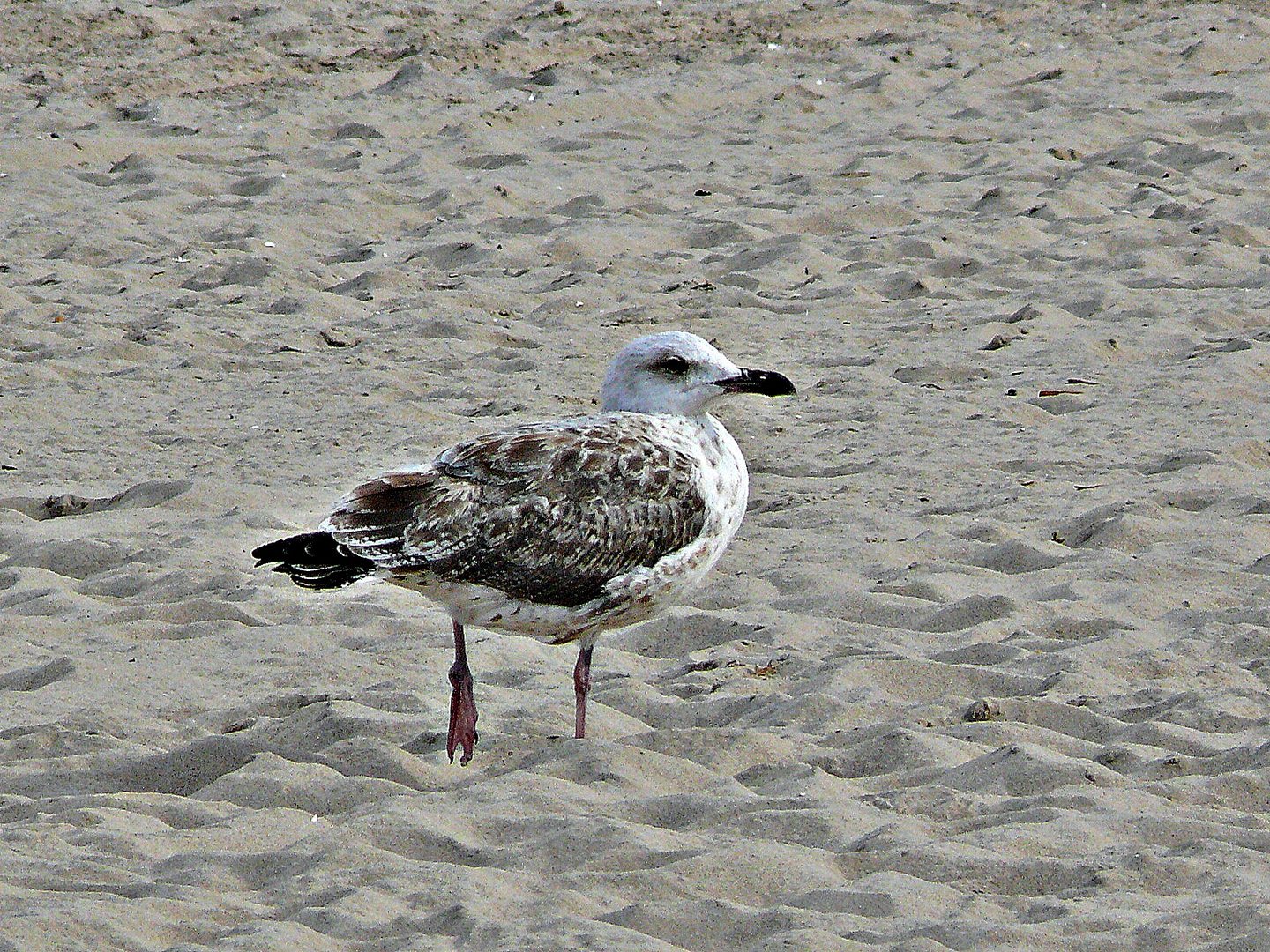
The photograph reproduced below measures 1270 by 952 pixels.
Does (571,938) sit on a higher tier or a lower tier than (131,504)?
higher

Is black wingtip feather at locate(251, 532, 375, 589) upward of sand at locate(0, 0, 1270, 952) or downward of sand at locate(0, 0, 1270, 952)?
upward

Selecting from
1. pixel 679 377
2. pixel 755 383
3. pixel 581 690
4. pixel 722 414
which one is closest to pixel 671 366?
pixel 679 377

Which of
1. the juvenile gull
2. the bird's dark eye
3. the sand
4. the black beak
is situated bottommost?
the sand

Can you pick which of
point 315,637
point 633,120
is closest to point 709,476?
point 315,637

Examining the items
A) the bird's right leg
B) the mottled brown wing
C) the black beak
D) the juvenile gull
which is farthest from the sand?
the black beak

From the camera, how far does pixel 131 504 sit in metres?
7.47

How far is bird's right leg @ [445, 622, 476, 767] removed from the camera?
525 centimetres

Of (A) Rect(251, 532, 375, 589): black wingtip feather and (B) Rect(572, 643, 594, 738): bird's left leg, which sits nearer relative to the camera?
(A) Rect(251, 532, 375, 589): black wingtip feather

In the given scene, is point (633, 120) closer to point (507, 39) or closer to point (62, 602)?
point (507, 39)

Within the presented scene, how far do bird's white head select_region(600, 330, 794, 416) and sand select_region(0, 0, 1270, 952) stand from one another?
87 centimetres

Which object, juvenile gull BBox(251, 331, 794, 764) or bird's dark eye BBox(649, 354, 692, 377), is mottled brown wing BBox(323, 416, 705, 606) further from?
bird's dark eye BBox(649, 354, 692, 377)

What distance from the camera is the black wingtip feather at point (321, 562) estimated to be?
507 centimetres

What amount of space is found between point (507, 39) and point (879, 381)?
6.79m

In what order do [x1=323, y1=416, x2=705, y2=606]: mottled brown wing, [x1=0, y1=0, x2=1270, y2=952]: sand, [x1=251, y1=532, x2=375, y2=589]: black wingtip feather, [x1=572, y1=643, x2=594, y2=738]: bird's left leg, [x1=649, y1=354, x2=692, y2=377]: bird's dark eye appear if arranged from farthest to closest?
[x1=649, y1=354, x2=692, y2=377]: bird's dark eye, [x1=572, y1=643, x2=594, y2=738]: bird's left leg, [x1=323, y1=416, x2=705, y2=606]: mottled brown wing, [x1=251, y1=532, x2=375, y2=589]: black wingtip feather, [x1=0, y1=0, x2=1270, y2=952]: sand
